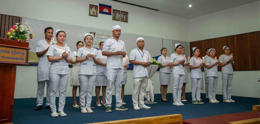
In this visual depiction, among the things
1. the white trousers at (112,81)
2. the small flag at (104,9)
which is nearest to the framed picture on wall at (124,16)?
the small flag at (104,9)

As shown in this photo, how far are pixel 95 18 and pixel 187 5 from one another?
3.82m

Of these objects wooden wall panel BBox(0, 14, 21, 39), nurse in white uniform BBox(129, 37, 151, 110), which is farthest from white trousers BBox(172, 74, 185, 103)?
wooden wall panel BBox(0, 14, 21, 39)

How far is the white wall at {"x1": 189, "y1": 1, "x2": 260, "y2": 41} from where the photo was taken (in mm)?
7166

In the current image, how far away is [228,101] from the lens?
5285 mm

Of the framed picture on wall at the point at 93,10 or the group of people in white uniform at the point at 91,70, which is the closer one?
the group of people in white uniform at the point at 91,70

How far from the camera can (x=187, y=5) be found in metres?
7.80

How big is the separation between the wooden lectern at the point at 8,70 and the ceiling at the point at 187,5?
5617 millimetres

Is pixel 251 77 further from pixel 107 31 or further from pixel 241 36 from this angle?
pixel 107 31

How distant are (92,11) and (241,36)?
230 inches

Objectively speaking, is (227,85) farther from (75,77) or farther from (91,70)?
(75,77)

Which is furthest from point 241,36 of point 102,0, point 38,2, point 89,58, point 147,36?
point 38,2

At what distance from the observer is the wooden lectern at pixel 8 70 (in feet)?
7.63

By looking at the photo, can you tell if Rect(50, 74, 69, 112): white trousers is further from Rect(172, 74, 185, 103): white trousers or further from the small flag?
the small flag

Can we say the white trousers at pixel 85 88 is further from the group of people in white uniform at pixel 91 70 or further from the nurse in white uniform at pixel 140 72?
the nurse in white uniform at pixel 140 72
